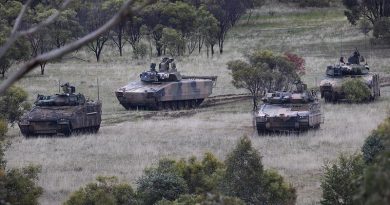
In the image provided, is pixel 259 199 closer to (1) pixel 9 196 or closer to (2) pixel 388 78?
(1) pixel 9 196

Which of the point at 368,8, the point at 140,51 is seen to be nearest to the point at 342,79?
the point at 140,51

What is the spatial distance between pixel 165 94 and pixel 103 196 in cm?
2012

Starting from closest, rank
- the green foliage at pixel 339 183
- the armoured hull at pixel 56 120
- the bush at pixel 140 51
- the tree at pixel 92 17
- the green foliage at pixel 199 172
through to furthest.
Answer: the green foliage at pixel 339 183, the green foliage at pixel 199 172, the armoured hull at pixel 56 120, the bush at pixel 140 51, the tree at pixel 92 17

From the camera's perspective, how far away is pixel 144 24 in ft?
198

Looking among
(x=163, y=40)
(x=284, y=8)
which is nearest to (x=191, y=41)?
(x=163, y=40)

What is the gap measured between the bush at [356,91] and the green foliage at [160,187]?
62.8 feet

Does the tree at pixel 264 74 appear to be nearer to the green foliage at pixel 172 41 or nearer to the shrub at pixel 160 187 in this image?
the shrub at pixel 160 187

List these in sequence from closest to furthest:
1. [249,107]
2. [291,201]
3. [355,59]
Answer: [291,201] < [249,107] < [355,59]

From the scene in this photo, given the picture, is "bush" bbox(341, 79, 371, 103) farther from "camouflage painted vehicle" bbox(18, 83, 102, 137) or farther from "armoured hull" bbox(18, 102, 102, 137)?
"armoured hull" bbox(18, 102, 102, 137)

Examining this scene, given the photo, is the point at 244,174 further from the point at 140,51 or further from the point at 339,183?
the point at 140,51

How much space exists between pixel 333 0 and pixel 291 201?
204 feet

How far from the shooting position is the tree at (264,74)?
1328 inches

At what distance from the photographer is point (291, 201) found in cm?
1443

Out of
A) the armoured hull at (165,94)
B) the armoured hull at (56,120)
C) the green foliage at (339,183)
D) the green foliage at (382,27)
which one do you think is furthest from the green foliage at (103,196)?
the green foliage at (382,27)
